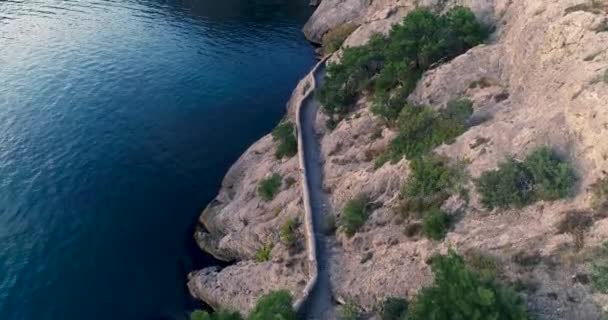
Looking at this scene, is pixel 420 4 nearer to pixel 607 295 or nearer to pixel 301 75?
pixel 301 75

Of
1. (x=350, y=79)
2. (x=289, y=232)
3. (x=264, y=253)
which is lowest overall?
(x=264, y=253)

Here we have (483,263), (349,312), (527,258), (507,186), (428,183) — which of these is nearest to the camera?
(527,258)

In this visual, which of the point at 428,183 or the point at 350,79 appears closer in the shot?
the point at 428,183

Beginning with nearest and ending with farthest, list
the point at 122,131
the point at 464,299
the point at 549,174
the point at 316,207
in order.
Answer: the point at 464,299 → the point at 549,174 → the point at 316,207 → the point at 122,131

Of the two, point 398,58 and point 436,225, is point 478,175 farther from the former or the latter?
point 398,58

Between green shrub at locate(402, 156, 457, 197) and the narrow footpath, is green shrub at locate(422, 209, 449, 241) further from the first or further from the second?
the narrow footpath

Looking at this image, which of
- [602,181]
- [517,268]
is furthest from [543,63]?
[517,268]

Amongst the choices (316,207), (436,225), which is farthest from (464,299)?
(316,207)
